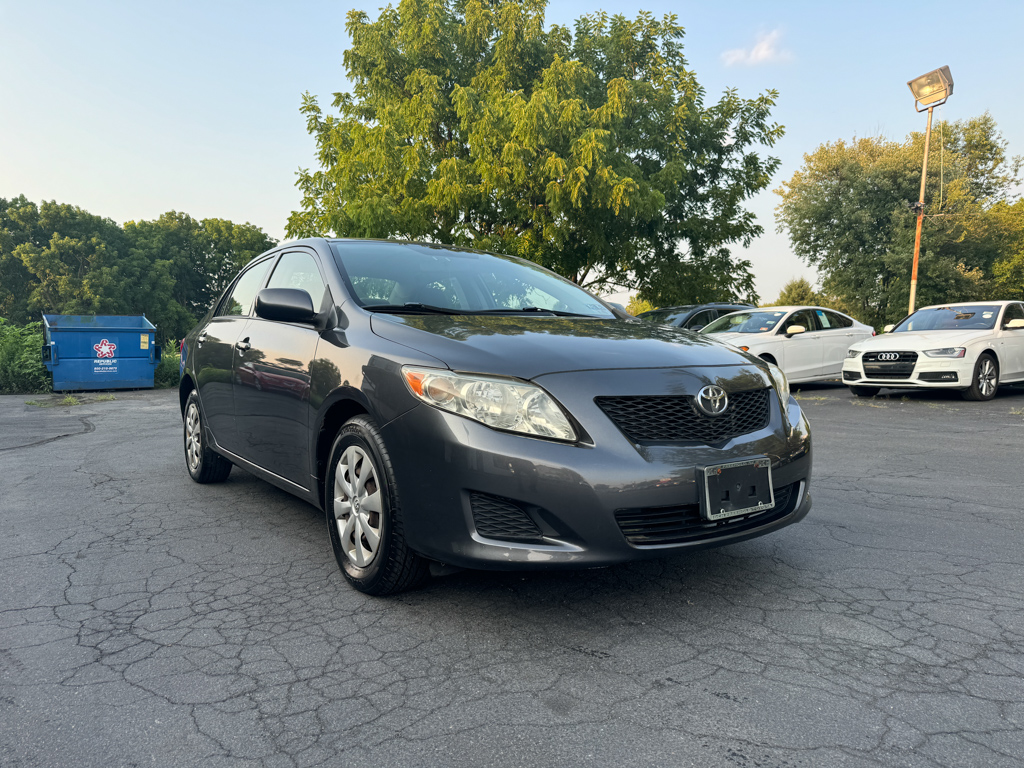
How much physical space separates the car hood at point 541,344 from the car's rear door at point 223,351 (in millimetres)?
1725

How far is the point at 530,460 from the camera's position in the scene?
8.93 ft

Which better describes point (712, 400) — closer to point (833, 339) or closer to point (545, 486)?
point (545, 486)

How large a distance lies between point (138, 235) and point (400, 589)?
6600cm

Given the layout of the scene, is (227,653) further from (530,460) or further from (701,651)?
(701,651)

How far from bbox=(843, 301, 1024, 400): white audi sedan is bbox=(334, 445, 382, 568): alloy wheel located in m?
9.97

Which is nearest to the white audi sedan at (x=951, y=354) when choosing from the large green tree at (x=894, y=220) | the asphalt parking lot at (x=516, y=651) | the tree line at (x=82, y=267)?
the asphalt parking lot at (x=516, y=651)

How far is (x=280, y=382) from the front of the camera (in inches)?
157

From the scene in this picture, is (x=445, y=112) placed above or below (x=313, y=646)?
above

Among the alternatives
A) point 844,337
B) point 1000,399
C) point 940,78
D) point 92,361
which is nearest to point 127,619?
point 1000,399

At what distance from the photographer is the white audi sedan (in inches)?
427

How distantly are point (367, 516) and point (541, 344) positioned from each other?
1014mm

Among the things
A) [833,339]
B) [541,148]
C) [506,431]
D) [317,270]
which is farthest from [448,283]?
[541,148]

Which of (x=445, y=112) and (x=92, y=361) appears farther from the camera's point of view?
(x=445, y=112)

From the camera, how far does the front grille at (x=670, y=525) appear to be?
2.79 m
